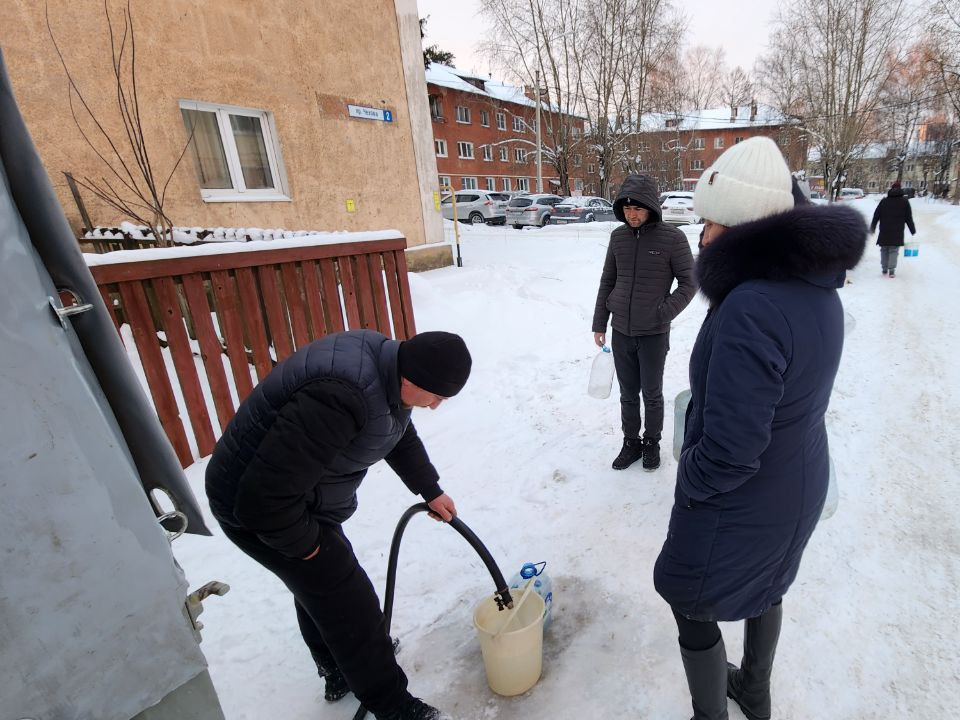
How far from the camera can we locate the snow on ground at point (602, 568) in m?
1.95

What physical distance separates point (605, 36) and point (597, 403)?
75.1 feet

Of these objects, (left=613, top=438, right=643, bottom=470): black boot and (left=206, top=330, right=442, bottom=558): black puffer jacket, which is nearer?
(left=206, top=330, right=442, bottom=558): black puffer jacket

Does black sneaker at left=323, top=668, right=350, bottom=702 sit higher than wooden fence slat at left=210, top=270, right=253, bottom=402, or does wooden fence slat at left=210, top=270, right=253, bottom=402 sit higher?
wooden fence slat at left=210, top=270, right=253, bottom=402

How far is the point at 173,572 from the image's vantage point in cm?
103

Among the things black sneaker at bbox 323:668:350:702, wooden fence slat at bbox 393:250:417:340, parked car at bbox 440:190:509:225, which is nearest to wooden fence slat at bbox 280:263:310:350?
wooden fence slat at bbox 393:250:417:340

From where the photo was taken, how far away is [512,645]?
184cm

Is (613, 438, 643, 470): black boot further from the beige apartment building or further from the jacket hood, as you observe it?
the beige apartment building

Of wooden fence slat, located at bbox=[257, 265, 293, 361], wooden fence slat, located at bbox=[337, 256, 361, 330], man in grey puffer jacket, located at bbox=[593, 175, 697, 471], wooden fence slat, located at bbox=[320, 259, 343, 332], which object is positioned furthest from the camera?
wooden fence slat, located at bbox=[337, 256, 361, 330]

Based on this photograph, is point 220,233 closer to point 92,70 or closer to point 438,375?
point 92,70

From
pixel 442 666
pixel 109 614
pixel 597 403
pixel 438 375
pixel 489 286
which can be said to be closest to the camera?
pixel 109 614

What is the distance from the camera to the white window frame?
6.59 meters

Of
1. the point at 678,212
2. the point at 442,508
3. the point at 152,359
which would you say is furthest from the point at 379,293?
the point at 678,212

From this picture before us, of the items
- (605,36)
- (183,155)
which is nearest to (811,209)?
(183,155)

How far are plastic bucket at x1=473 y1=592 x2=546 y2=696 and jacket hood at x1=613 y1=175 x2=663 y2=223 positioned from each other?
2.19 meters
